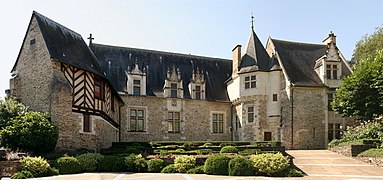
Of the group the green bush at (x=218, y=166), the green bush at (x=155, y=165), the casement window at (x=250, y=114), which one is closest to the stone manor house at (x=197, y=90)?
the casement window at (x=250, y=114)

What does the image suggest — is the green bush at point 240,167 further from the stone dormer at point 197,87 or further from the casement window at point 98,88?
the stone dormer at point 197,87

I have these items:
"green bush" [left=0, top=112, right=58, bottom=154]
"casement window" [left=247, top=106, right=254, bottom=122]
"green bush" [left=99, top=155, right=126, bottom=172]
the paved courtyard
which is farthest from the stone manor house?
the paved courtyard

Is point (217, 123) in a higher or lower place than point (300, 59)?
lower

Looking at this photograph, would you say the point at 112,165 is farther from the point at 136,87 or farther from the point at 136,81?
the point at 136,81

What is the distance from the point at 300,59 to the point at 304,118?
4861 mm

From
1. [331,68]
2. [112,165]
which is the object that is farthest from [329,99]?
[112,165]

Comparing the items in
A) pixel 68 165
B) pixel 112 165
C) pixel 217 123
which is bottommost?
pixel 112 165

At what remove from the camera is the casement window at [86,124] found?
16858 millimetres

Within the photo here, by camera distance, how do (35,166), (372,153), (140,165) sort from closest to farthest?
(35,166) → (140,165) → (372,153)

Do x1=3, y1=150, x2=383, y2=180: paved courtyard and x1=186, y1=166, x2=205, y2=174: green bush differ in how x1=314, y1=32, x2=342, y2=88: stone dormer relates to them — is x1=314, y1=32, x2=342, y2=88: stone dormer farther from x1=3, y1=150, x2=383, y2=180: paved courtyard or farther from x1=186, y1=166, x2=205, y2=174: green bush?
x1=186, y1=166, x2=205, y2=174: green bush

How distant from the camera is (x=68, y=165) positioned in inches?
554

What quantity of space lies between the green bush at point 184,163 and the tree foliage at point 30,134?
18.2 feet

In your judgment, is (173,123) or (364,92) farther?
(173,123)

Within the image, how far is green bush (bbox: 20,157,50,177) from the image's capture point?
43.0ft
